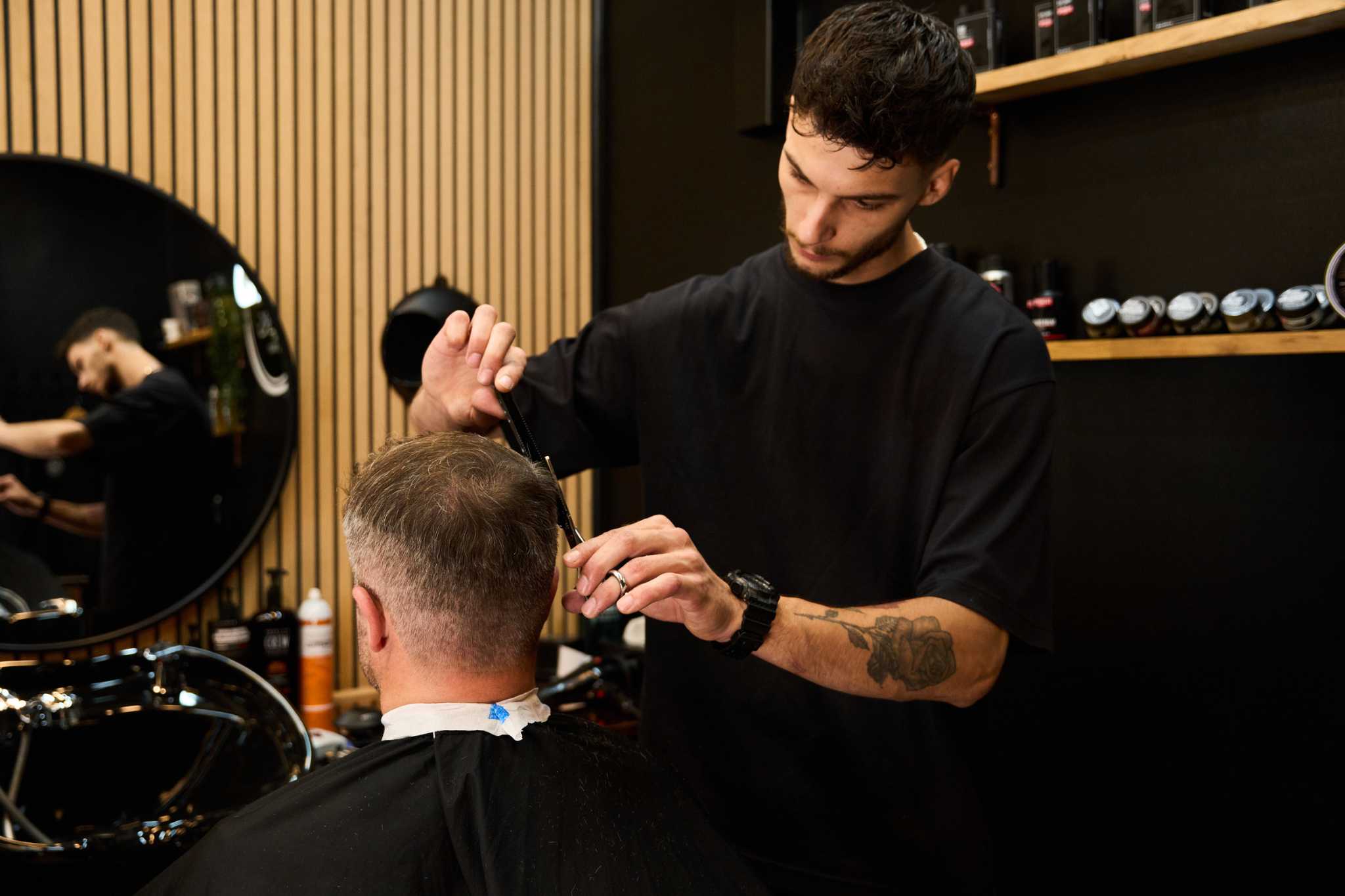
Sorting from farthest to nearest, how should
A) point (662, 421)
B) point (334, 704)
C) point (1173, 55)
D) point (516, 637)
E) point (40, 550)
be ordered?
point (334, 704) < point (40, 550) < point (1173, 55) < point (662, 421) < point (516, 637)

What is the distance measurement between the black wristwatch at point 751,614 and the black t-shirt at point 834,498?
313 mm

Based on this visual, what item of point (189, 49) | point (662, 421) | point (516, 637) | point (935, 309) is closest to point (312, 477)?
point (189, 49)

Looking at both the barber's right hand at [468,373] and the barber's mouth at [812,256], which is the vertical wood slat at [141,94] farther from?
the barber's mouth at [812,256]

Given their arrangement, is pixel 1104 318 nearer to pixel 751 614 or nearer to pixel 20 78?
pixel 751 614

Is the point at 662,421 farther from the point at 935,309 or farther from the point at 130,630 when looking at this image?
the point at 130,630

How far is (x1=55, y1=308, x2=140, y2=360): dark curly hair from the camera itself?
2.44 metres

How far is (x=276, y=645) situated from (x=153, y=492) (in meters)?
0.49

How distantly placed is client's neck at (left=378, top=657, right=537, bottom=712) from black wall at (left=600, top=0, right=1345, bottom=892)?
0.84 metres

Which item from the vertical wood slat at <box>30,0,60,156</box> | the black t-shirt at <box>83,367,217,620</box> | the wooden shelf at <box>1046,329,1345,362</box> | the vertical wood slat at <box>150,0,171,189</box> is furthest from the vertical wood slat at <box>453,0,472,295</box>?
the wooden shelf at <box>1046,329,1345,362</box>

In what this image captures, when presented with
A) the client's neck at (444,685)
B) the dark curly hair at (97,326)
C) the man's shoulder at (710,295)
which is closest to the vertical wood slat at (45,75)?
Answer: the dark curly hair at (97,326)

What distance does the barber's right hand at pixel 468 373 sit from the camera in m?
1.48

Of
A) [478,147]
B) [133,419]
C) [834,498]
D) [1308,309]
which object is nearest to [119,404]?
[133,419]

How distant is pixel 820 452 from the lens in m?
1.64

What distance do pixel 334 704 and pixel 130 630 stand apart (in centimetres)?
58
